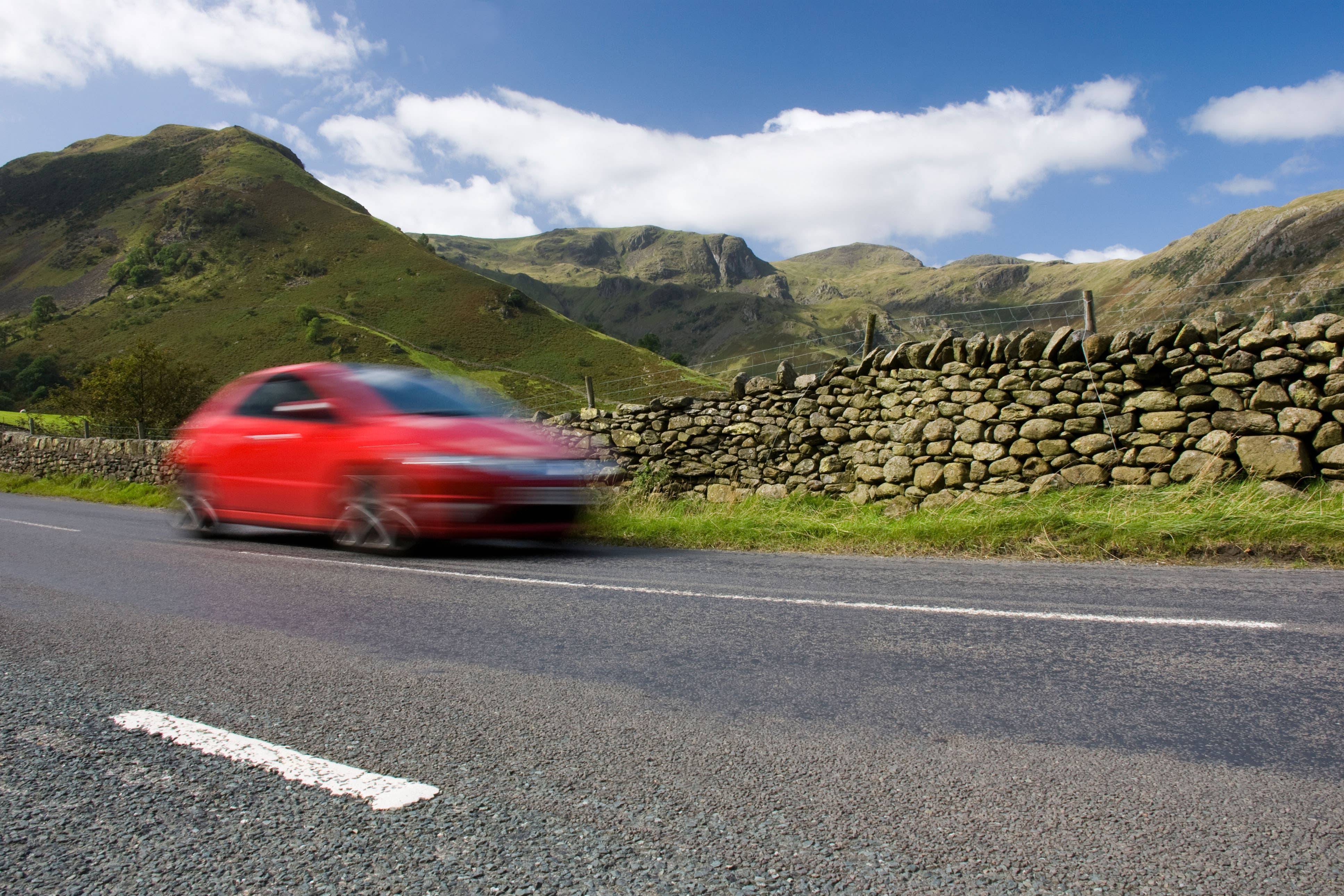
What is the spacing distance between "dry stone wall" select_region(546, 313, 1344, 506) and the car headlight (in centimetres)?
396

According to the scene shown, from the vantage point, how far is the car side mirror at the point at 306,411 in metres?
7.62

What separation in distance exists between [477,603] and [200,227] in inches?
5310

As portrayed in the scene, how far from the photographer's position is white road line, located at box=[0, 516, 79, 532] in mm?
10156

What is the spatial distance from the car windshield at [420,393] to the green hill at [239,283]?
56.5 meters

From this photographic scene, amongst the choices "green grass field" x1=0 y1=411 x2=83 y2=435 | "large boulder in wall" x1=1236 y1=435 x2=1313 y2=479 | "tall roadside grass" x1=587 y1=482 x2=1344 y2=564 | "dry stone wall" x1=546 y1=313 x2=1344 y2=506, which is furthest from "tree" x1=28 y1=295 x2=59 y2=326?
"large boulder in wall" x1=1236 y1=435 x2=1313 y2=479

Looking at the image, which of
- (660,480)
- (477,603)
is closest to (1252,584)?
(477,603)

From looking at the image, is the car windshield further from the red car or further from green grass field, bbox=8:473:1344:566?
green grass field, bbox=8:473:1344:566

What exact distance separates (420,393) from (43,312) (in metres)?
118

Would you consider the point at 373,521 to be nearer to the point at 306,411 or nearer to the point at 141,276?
the point at 306,411

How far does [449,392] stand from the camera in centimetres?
822

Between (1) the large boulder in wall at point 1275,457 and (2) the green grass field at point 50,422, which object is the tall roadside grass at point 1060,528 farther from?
(2) the green grass field at point 50,422

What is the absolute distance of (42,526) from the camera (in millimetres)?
10742

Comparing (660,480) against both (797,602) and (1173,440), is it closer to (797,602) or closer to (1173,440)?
(1173,440)

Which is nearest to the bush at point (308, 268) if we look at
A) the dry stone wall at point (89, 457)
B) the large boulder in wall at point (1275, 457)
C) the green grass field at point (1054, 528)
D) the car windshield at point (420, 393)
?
the dry stone wall at point (89, 457)
